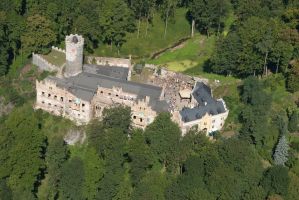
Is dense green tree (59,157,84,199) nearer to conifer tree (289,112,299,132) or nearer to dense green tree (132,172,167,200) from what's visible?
dense green tree (132,172,167,200)

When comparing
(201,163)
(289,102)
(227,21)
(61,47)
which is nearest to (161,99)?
(201,163)

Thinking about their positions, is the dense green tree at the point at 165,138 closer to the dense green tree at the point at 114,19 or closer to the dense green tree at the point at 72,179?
the dense green tree at the point at 72,179

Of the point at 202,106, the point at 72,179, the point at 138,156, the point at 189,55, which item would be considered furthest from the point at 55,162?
the point at 189,55

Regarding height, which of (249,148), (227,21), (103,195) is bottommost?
(103,195)

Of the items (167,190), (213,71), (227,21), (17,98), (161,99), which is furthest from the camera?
(227,21)

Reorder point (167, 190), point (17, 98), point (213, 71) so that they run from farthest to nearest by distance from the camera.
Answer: point (213, 71) < point (17, 98) < point (167, 190)

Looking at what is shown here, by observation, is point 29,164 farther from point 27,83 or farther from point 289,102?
point 289,102

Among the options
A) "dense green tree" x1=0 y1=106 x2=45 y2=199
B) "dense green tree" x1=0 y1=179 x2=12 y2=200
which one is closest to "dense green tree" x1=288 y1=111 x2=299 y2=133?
"dense green tree" x1=0 y1=106 x2=45 y2=199
